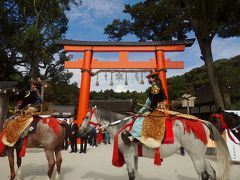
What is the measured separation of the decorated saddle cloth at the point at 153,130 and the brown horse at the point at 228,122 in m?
2.04

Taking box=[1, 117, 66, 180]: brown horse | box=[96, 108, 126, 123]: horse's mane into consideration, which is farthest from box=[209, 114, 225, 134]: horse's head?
box=[1, 117, 66, 180]: brown horse

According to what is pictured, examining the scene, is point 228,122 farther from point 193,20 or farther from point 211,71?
point 193,20

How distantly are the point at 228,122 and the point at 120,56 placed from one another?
32.2ft

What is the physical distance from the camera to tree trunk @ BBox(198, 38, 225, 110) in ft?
39.9

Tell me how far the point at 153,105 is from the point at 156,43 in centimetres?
1023

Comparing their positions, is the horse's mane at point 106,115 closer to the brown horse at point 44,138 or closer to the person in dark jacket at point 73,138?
the brown horse at point 44,138

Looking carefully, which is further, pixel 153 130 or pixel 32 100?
pixel 32 100

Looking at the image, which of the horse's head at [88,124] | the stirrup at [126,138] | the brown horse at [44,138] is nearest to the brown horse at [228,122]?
the stirrup at [126,138]

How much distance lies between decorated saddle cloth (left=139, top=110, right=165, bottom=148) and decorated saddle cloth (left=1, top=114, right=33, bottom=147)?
2858 mm

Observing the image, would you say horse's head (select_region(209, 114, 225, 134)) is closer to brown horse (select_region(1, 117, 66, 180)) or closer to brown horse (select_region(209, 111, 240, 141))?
brown horse (select_region(209, 111, 240, 141))

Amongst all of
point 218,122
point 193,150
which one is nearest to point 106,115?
point 193,150

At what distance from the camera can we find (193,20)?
43.7 ft

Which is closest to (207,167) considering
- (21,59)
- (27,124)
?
(27,124)

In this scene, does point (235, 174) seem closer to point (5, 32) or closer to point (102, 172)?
point (102, 172)
